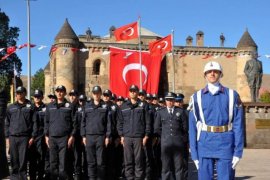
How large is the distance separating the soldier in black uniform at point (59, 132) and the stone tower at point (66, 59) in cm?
4120

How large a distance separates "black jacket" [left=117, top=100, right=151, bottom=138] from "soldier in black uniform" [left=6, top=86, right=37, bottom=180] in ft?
5.94

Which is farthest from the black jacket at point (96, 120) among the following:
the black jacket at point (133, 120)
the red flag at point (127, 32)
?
the red flag at point (127, 32)

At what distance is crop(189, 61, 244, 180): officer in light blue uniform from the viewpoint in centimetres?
564

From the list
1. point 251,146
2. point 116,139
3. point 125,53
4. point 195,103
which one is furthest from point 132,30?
point 195,103

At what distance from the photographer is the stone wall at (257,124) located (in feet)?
68.3

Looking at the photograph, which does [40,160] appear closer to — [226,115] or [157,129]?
[157,129]

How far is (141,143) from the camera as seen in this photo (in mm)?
10023

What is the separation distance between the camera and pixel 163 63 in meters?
54.8

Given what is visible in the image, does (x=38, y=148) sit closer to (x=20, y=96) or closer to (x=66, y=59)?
(x=20, y=96)

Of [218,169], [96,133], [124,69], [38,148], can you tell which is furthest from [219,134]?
[124,69]

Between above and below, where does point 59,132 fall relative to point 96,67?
below

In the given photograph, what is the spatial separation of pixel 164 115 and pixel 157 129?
423 millimetres

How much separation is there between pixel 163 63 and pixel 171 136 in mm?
45330

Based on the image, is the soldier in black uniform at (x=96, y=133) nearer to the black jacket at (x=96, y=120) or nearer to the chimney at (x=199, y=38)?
the black jacket at (x=96, y=120)
